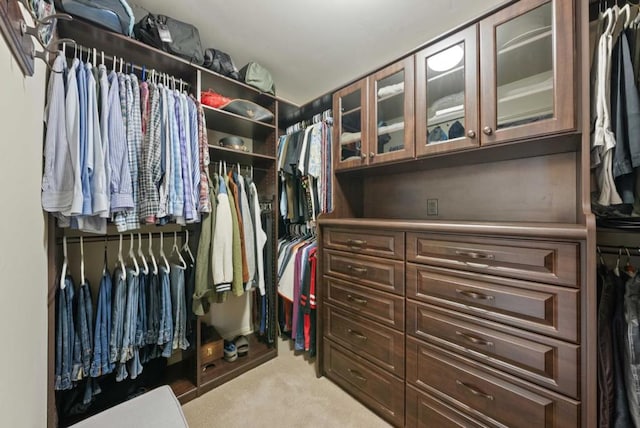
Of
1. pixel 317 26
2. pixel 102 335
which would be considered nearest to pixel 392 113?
pixel 317 26

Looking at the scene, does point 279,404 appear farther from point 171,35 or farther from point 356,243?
point 171,35

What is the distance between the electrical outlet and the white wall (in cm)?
184

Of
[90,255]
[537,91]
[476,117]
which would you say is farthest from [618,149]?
[90,255]

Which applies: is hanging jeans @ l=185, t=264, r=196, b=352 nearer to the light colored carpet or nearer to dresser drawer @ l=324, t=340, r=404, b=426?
the light colored carpet

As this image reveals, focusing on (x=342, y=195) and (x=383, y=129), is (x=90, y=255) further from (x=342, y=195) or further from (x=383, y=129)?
(x=383, y=129)

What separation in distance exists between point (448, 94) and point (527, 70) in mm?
315

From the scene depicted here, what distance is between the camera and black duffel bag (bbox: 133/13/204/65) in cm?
139

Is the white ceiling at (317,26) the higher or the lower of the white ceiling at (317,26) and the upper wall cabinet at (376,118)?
the higher

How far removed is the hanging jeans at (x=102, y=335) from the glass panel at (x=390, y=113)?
1766 millimetres

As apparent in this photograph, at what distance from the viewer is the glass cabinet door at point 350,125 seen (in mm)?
1601

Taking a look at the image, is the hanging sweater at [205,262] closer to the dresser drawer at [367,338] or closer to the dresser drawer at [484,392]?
the dresser drawer at [367,338]

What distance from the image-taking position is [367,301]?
143cm

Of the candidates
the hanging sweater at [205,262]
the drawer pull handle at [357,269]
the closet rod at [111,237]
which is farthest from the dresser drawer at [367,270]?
the closet rod at [111,237]

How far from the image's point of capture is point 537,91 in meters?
1.03
